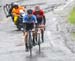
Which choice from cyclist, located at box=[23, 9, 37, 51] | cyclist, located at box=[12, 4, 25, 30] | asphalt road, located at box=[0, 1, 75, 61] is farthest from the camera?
cyclist, located at box=[12, 4, 25, 30]

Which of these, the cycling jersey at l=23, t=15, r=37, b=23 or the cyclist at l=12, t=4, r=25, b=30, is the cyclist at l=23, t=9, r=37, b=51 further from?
the cyclist at l=12, t=4, r=25, b=30

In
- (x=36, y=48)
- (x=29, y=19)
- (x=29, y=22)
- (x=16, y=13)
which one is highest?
(x=29, y=19)

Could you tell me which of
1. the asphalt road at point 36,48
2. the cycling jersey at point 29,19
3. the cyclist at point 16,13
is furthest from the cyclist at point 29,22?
the cyclist at point 16,13

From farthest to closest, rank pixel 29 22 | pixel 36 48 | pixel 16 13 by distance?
1. pixel 16 13
2. pixel 36 48
3. pixel 29 22

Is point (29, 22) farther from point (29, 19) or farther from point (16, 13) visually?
point (16, 13)

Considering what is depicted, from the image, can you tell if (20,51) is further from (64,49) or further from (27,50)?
(64,49)

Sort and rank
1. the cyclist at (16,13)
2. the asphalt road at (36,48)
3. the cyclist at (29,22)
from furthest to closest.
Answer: the cyclist at (16,13) → the cyclist at (29,22) → the asphalt road at (36,48)

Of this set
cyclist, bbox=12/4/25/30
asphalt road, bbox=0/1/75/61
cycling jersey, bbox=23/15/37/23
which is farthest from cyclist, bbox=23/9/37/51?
cyclist, bbox=12/4/25/30

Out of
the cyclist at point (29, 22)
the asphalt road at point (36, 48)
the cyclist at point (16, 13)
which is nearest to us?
the asphalt road at point (36, 48)

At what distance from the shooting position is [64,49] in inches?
862

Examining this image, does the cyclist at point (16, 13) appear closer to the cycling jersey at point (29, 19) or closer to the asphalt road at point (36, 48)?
the asphalt road at point (36, 48)

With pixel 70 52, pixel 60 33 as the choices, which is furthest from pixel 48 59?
pixel 60 33

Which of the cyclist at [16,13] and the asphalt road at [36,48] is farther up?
the cyclist at [16,13]

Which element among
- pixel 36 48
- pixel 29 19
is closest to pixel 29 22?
pixel 29 19
